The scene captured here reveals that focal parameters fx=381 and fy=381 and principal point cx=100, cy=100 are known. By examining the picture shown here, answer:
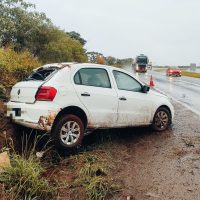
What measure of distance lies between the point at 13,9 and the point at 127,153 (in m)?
20.6

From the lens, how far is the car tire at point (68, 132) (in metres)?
6.94

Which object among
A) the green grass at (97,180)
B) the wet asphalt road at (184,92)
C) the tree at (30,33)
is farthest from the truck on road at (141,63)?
the green grass at (97,180)

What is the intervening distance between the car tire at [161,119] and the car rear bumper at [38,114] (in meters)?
3.05

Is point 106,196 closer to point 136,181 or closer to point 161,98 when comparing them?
point 136,181

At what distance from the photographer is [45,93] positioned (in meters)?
7.05

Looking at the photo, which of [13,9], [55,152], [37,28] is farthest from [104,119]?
[37,28]

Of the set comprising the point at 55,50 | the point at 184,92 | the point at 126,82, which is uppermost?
the point at 55,50

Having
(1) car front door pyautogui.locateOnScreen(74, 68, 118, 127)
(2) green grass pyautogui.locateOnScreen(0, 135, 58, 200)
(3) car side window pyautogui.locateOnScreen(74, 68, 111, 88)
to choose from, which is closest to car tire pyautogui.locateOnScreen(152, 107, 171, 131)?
(1) car front door pyautogui.locateOnScreen(74, 68, 118, 127)

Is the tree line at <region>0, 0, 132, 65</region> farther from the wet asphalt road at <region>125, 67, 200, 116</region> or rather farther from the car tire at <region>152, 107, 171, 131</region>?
the car tire at <region>152, 107, 171, 131</region>

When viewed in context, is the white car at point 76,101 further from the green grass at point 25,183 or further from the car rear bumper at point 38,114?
the green grass at point 25,183

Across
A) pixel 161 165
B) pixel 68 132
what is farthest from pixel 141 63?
pixel 161 165

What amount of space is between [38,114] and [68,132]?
655 millimetres

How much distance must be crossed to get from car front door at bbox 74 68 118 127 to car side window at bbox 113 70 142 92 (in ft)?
0.97

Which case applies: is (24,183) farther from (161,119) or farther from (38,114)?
(161,119)
